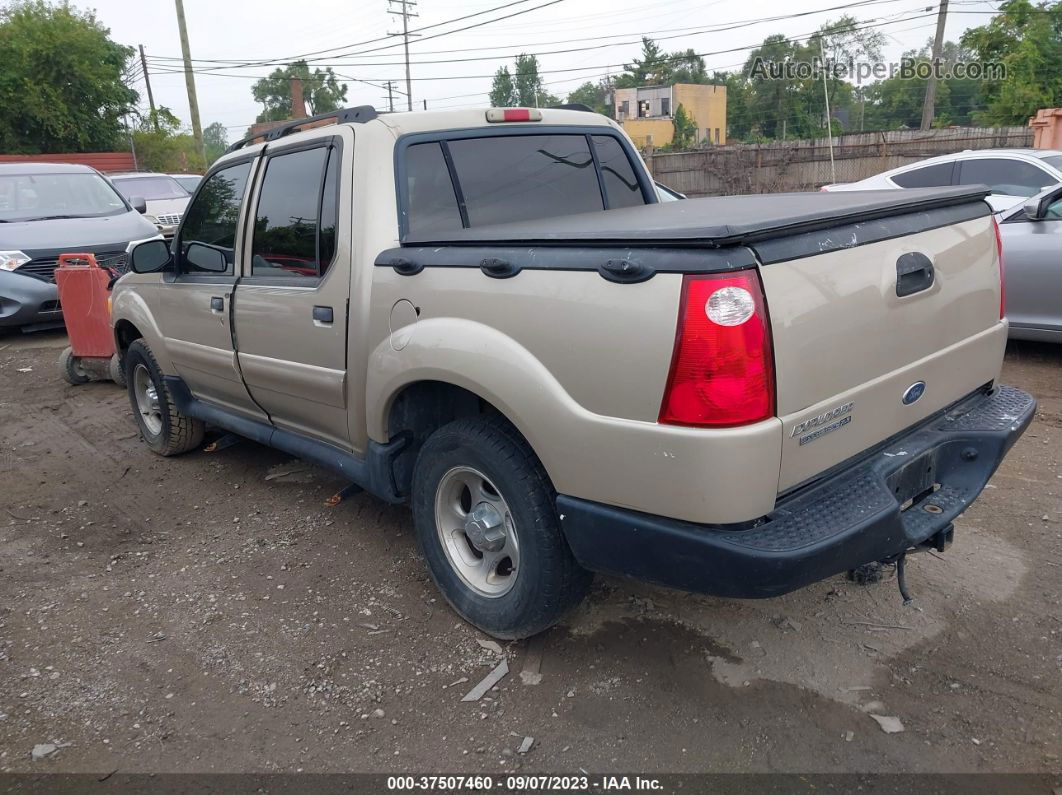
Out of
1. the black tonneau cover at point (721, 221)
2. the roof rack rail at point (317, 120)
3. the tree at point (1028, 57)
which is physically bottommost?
the black tonneau cover at point (721, 221)

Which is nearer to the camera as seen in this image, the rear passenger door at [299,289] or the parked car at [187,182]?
the rear passenger door at [299,289]

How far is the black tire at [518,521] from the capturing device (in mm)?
2701

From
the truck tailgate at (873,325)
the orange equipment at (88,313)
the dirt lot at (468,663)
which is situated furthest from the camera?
the orange equipment at (88,313)

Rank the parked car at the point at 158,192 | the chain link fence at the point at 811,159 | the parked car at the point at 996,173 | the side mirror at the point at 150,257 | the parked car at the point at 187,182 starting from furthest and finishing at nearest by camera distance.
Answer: the chain link fence at the point at 811,159
the parked car at the point at 187,182
the parked car at the point at 158,192
the parked car at the point at 996,173
the side mirror at the point at 150,257

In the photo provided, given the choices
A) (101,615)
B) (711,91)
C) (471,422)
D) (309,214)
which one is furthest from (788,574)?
(711,91)

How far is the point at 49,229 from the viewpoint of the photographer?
9.55 m

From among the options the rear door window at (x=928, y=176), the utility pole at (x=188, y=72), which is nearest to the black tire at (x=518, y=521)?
the rear door window at (x=928, y=176)

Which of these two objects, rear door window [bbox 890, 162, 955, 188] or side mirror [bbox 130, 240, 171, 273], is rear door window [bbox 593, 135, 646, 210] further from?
rear door window [bbox 890, 162, 955, 188]

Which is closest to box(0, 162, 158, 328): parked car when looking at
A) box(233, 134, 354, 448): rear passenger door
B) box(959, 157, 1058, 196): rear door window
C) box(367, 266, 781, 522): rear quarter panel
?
box(233, 134, 354, 448): rear passenger door

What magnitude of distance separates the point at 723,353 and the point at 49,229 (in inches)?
389

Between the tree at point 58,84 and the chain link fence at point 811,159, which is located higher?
the tree at point 58,84

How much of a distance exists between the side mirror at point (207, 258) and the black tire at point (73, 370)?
3.92 metres

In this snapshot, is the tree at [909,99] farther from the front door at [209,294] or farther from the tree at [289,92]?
the front door at [209,294]

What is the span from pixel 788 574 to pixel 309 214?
8.33 feet
